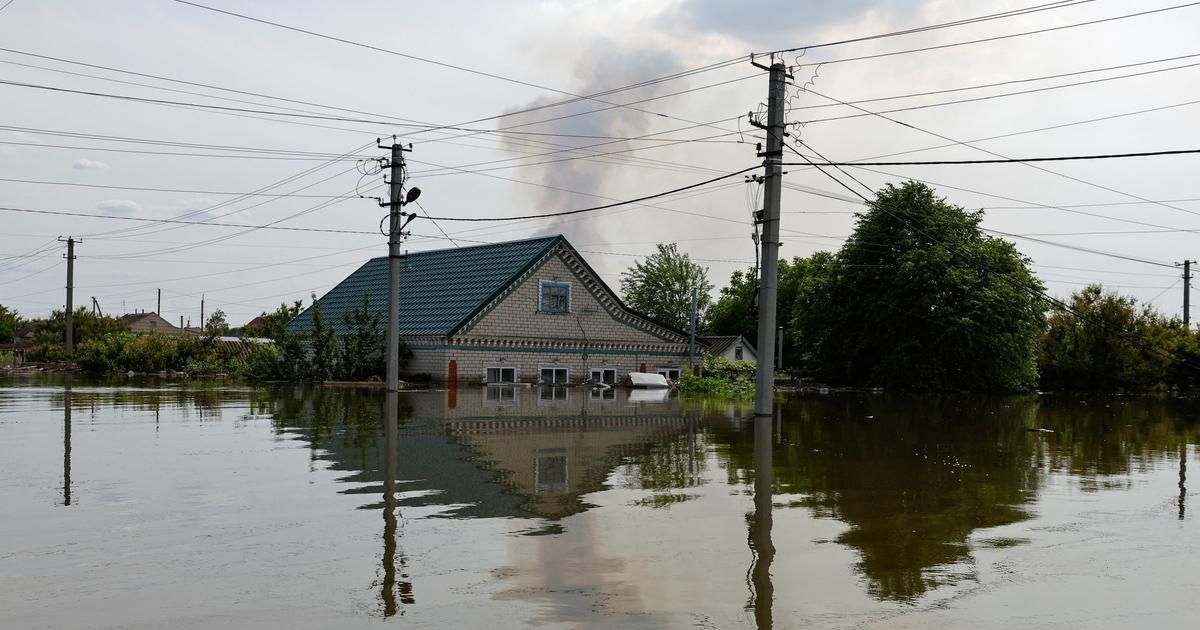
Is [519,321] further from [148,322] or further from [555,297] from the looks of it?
[148,322]

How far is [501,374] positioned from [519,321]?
2.74 metres

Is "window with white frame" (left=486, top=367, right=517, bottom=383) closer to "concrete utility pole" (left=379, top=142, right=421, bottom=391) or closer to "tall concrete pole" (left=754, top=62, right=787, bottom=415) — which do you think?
"concrete utility pole" (left=379, top=142, right=421, bottom=391)

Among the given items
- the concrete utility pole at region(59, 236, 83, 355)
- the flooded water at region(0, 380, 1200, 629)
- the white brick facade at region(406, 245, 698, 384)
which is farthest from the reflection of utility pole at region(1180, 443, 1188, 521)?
the concrete utility pole at region(59, 236, 83, 355)

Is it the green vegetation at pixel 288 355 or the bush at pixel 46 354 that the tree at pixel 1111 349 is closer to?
the green vegetation at pixel 288 355

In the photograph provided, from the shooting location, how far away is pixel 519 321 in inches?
1941

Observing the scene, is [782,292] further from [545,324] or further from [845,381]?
[545,324]

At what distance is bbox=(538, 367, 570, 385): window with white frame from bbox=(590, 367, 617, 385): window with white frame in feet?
5.26

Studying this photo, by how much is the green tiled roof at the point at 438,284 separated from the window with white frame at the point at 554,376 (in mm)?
4958

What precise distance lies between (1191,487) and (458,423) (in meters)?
13.7

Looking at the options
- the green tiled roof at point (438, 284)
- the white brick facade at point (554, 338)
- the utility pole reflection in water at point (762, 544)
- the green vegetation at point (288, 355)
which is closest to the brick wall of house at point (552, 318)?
the white brick facade at point (554, 338)

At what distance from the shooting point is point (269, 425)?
20.2 m

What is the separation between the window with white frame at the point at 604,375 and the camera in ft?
171

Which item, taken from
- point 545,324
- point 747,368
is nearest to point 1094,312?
point 747,368

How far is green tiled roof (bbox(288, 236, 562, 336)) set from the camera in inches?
1917
